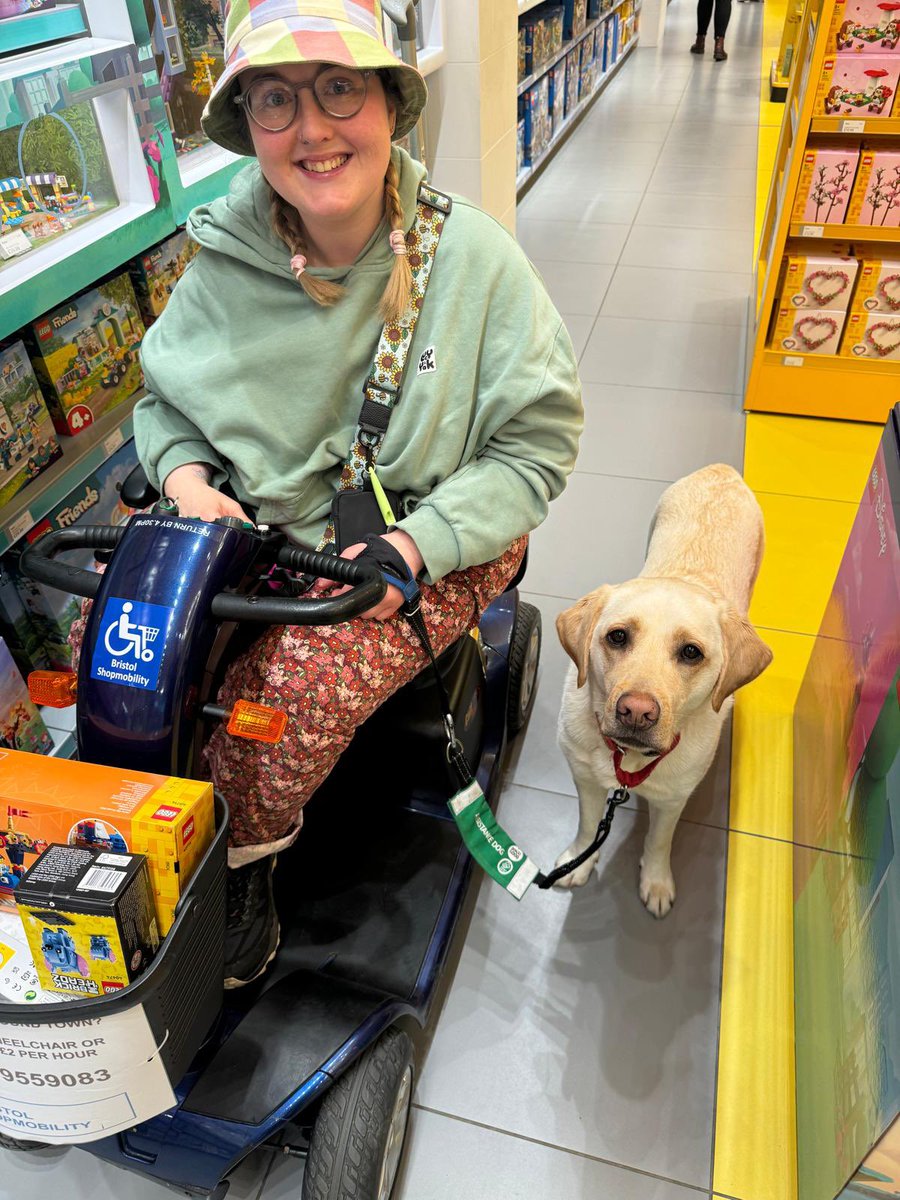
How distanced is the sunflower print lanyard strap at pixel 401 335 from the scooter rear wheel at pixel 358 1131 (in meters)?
0.87

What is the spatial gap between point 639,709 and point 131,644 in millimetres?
690

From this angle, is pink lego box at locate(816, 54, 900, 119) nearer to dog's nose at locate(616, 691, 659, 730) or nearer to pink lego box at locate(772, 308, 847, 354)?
pink lego box at locate(772, 308, 847, 354)

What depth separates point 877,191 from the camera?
2564 mm

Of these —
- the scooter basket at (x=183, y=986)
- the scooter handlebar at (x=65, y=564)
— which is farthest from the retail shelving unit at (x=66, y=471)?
the scooter basket at (x=183, y=986)

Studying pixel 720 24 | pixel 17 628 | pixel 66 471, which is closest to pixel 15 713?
pixel 17 628

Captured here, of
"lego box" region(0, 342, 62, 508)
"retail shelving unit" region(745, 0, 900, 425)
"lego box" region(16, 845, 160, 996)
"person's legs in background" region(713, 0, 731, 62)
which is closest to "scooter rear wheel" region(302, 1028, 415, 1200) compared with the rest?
"lego box" region(16, 845, 160, 996)

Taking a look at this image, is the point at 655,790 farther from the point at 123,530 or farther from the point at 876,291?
the point at 876,291

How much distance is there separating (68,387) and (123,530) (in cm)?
84

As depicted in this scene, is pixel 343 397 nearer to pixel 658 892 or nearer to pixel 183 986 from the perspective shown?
pixel 183 986

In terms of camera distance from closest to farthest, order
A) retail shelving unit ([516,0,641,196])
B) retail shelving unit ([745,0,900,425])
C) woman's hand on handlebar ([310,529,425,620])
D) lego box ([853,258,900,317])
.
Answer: woman's hand on handlebar ([310,529,425,620]) < retail shelving unit ([745,0,900,425]) < lego box ([853,258,900,317]) < retail shelving unit ([516,0,641,196])

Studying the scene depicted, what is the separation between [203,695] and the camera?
998mm

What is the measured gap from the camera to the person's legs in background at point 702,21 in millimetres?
8188

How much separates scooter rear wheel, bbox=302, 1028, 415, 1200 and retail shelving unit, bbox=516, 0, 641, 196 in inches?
177

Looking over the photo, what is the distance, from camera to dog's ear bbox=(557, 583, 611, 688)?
1.34 m
